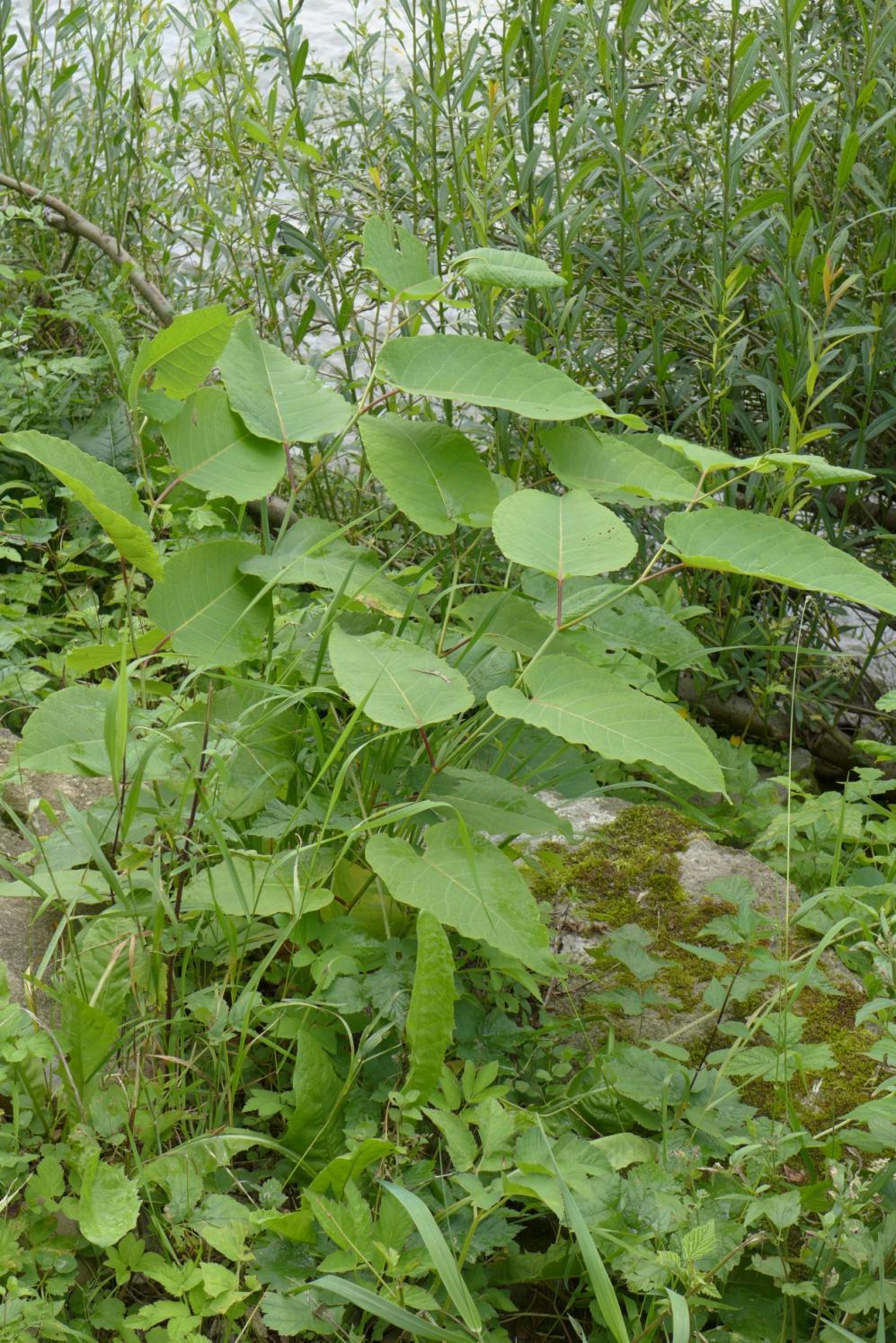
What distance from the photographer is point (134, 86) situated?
10.7ft

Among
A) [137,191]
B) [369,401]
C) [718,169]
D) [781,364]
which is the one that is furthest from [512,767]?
[137,191]

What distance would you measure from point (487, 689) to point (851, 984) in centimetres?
67

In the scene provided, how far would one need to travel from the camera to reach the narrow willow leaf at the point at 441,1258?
1.01 m

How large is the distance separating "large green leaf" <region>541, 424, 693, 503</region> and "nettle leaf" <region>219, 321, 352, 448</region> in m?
0.30

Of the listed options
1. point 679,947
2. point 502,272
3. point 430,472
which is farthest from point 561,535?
point 679,947

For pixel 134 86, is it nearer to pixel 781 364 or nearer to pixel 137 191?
pixel 137 191

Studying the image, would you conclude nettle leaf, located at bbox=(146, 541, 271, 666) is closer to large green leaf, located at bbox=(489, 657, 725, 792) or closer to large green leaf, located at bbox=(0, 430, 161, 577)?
large green leaf, located at bbox=(0, 430, 161, 577)

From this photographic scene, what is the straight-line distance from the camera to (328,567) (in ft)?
5.10

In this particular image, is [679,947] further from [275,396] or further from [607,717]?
[275,396]

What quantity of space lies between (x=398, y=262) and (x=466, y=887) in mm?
904

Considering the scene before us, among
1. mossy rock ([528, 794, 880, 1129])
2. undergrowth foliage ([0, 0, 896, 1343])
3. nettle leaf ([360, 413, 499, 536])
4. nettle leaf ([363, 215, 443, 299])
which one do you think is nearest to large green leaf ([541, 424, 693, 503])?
undergrowth foliage ([0, 0, 896, 1343])

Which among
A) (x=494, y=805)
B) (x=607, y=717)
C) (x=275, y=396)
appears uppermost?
(x=275, y=396)

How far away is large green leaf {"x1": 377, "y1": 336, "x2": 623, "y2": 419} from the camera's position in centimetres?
152

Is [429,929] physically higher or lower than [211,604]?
lower
